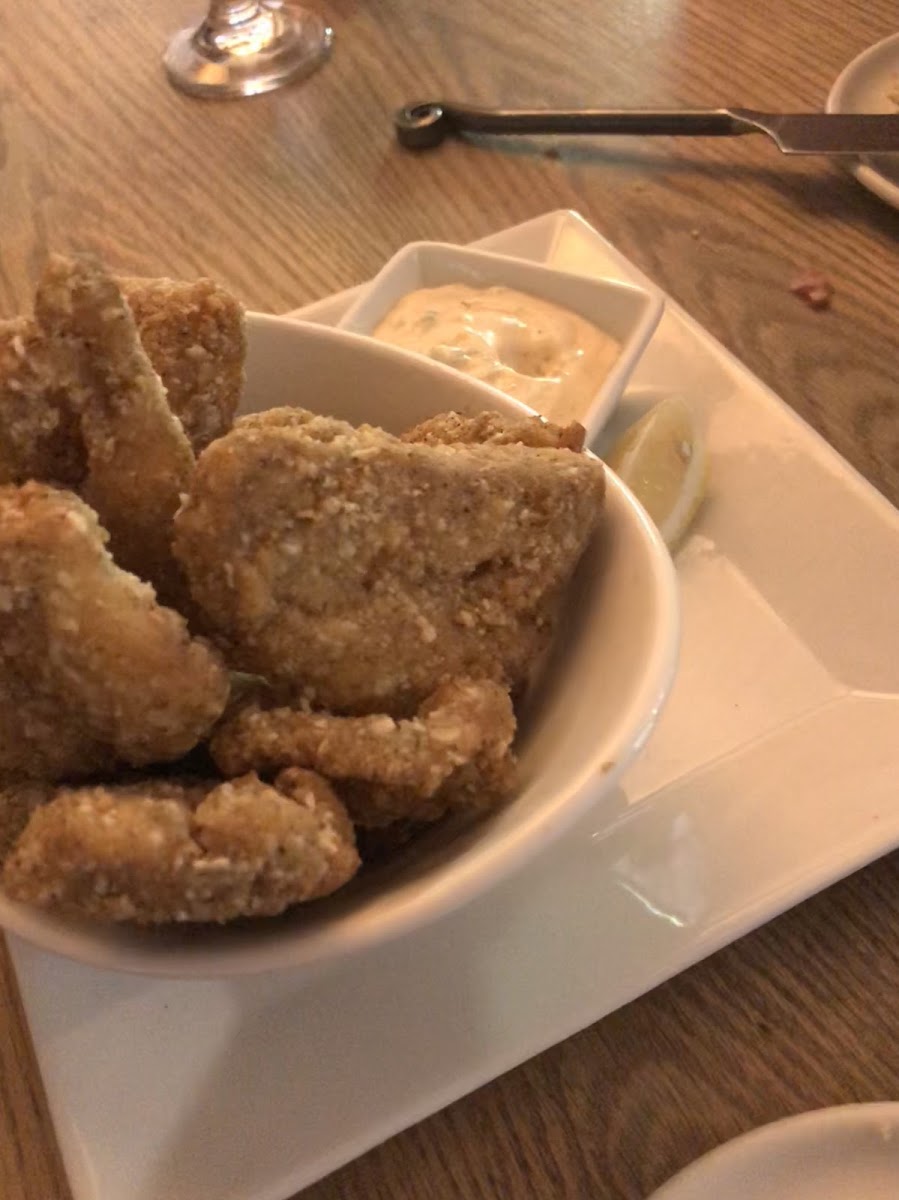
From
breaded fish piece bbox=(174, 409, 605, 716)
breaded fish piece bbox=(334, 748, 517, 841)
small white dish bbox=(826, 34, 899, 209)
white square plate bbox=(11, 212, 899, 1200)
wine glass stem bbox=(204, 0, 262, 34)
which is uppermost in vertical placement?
small white dish bbox=(826, 34, 899, 209)

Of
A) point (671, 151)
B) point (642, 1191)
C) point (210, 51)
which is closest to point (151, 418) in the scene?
point (642, 1191)

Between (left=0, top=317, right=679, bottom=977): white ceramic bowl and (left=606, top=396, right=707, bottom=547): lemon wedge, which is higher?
(left=0, top=317, right=679, bottom=977): white ceramic bowl

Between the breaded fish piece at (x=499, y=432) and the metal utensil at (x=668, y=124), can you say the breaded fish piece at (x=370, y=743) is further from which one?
the metal utensil at (x=668, y=124)

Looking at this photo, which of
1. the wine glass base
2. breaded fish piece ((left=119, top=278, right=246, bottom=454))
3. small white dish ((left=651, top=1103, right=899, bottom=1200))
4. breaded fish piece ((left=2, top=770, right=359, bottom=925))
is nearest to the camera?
breaded fish piece ((left=2, top=770, right=359, bottom=925))

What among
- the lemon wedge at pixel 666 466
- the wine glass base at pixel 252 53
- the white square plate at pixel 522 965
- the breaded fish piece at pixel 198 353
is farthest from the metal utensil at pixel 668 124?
the breaded fish piece at pixel 198 353

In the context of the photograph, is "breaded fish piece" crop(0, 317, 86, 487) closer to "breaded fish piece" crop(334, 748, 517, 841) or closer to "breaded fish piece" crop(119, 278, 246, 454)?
"breaded fish piece" crop(119, 278, 246, 454)

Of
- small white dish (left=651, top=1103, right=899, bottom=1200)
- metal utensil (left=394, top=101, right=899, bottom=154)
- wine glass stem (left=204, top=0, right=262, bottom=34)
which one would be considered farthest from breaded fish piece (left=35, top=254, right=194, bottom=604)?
wine glass stem (left=204, top=0, right=262, bottom=34)

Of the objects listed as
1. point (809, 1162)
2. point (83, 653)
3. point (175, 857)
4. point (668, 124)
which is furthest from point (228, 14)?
point (809, 1162)
